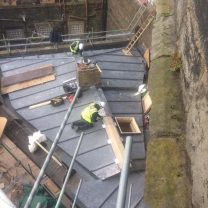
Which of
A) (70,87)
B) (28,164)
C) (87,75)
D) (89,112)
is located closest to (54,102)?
(70,87)

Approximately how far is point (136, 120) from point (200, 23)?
41.6 ft

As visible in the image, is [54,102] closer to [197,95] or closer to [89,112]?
[89,112]

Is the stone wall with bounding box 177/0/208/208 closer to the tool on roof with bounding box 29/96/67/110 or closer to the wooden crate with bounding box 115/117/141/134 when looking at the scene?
the wooden crate with bounding box 115/117/141/134

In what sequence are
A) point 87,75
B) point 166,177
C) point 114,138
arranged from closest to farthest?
point 166,177, point 114,138, point 87,75

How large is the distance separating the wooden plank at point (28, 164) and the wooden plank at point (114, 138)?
2.40 m

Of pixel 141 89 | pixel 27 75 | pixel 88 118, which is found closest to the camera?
pixel 88 118

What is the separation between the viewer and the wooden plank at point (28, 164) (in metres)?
12.3

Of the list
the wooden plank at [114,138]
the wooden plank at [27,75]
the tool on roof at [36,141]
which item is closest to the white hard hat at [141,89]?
the wooden plank at [114,138]

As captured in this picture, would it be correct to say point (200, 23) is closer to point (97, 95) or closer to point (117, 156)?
point (117, 156)

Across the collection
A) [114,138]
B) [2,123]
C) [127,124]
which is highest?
[2,123]

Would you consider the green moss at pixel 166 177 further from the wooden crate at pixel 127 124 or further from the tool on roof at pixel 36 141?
the wooden crate at pixel 127 124

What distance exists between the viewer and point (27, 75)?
17047 millimetres

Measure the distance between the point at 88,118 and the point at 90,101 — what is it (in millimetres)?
1752

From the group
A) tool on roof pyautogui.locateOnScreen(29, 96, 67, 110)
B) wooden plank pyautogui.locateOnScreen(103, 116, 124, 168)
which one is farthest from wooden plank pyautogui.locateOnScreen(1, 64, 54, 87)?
wooden plank pyautogui.locateOnScreen(103, 116, 124, 168)
